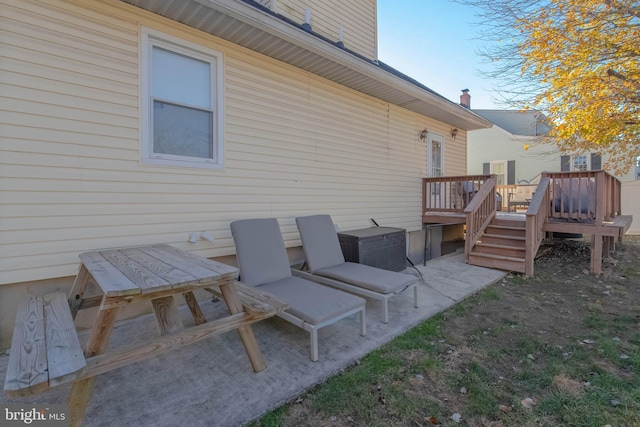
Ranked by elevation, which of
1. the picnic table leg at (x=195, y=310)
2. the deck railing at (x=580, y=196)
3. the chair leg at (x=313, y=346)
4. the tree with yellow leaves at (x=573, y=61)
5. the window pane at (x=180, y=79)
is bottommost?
the chair leg at (x=313, y=346)

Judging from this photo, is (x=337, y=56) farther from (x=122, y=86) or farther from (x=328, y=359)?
(x=328, y=359)

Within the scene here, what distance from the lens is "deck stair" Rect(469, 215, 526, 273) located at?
5.61 meters

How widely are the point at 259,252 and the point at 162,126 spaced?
1.91 metres

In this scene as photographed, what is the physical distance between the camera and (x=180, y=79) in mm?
3723

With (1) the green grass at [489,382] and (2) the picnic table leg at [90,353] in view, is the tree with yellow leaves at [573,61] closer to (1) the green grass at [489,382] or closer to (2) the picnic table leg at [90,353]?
(1) the green grass at [489,382]

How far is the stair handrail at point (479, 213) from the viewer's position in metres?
6.02

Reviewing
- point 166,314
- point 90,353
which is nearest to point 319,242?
point 166,314

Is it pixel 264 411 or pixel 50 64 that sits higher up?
pixel 50 64

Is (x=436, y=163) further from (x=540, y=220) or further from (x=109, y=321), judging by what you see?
(x=109, y=321)

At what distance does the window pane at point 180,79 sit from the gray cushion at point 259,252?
1694 millimetres

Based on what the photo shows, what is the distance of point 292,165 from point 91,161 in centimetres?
262

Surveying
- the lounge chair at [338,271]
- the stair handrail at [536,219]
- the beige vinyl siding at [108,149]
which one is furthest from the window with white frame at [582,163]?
the beige vinyl siding at [108,149]

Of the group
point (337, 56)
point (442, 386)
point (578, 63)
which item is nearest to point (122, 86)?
point (337, 56)

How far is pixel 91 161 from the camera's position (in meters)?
3.13
